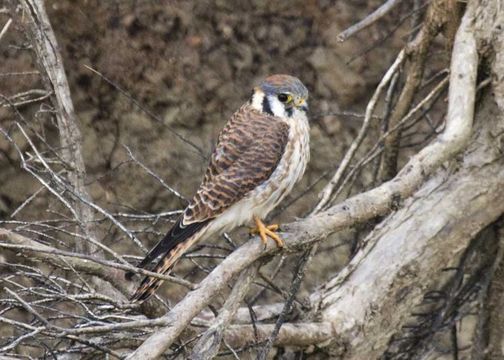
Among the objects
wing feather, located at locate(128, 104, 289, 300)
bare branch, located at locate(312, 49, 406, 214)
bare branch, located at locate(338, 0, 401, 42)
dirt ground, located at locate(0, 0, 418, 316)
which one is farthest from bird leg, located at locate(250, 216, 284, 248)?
dirt ground, located at locate(0, 0, 418, 316)

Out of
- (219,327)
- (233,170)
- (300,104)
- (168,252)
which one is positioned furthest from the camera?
(300,104)

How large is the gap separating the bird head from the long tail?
1.80ft

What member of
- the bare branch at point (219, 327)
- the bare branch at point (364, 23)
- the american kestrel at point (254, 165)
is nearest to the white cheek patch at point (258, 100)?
the american kestrel at point (254, 165)

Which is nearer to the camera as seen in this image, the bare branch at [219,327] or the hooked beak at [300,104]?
the bare branch at [219,327]

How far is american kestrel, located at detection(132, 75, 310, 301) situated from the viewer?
336 cm

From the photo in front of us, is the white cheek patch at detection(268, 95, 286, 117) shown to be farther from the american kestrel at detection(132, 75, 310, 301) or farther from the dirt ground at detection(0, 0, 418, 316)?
the dirt ground at detection(0, 0, 418, 316)

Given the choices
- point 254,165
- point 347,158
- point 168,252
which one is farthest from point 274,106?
point 168,252

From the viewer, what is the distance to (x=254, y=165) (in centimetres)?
348

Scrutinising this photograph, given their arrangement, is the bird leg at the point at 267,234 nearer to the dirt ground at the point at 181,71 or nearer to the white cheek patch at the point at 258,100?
the white cheek patch at the point at 258,100

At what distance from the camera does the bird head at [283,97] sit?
363 centimetres

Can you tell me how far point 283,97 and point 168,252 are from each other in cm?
78

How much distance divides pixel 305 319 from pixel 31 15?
1493 millimetres

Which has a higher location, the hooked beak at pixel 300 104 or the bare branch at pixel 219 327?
the hooked beak at pixel 300 104

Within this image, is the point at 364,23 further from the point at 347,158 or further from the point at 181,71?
the point at 181,71
